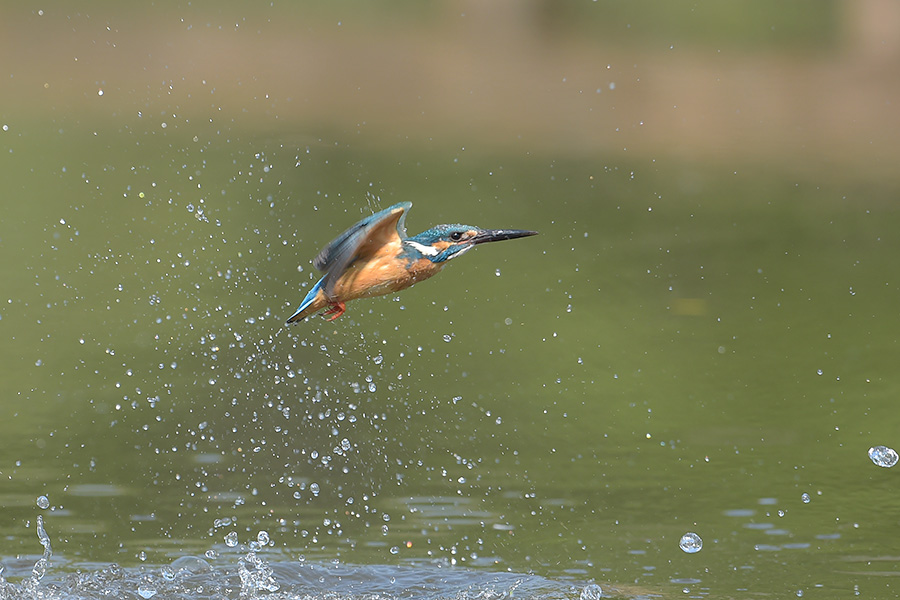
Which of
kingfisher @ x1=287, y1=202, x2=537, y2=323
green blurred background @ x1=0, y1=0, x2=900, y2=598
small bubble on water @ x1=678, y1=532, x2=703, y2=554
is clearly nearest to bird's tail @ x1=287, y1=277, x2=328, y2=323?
kingfisher @ x1=287, y1=202, x2=537, y2=323

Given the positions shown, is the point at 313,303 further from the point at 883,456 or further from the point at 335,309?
the point at 883,456

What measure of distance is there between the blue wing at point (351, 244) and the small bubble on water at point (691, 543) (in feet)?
4.15

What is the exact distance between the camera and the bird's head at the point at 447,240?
3.67m

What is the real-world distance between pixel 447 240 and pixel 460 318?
9.48 ft

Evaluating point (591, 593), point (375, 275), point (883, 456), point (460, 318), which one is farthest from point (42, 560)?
point (460, 318)

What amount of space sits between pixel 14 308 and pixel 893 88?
29.9 feet

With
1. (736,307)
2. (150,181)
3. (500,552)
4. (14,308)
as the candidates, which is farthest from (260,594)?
(150,181)

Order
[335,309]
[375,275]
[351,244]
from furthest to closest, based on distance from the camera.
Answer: [335,309], [375,275], [351,244]

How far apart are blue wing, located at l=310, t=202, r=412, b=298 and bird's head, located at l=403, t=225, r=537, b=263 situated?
0.09 meters

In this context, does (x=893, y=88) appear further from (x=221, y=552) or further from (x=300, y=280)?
(x=221, y=552)

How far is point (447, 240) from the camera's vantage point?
373cm

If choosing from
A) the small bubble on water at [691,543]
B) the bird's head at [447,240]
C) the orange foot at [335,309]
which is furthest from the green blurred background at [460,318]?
the bird's head at [447,240]

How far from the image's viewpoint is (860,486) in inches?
179

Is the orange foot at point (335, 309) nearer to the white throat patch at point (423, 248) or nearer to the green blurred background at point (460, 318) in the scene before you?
the white throat patch at point (423, 248)
